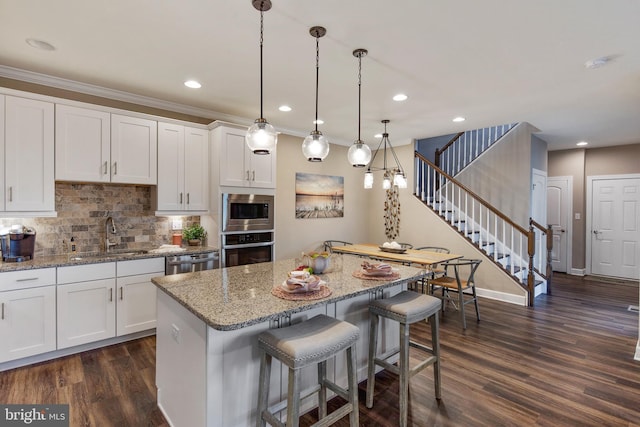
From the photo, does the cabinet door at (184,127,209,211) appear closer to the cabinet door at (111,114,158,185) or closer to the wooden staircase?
the cabinet door at (111,114,158,185)

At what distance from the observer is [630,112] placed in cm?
430

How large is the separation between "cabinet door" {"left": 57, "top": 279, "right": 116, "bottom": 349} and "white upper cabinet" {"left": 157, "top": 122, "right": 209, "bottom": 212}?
3.44 feet

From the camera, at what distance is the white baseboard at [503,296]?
15.7 ft

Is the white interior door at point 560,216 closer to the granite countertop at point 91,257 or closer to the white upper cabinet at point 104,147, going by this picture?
the granite countertop at point 91,257

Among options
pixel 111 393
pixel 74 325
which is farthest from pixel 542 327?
pixel 74 325

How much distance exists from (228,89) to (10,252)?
2.54 metres

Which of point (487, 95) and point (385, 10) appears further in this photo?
point (487, 95)

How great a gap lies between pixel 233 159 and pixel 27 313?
8.07ft

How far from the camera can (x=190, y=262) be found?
372 cm

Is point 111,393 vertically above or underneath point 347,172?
underneath

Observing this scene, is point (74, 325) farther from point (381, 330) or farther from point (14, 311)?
point (381, 330)

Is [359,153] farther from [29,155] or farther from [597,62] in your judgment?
[29,155]

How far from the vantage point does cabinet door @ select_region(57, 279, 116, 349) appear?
3023 millimetres

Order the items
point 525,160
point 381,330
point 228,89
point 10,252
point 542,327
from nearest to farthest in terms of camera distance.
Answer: point 381,330, point 10,252, point 228,89, point 542,327, point 525,160
